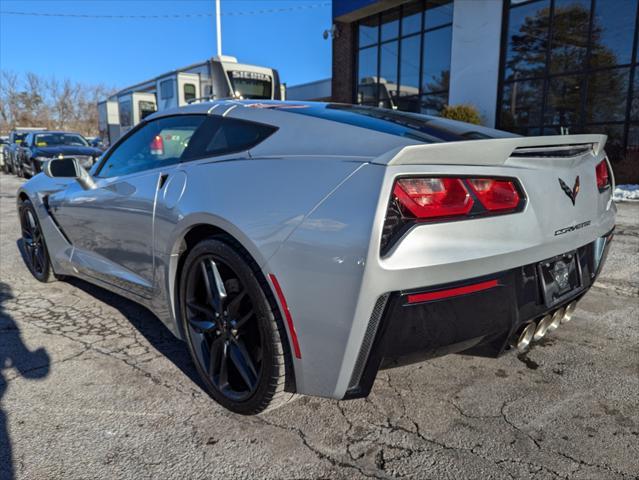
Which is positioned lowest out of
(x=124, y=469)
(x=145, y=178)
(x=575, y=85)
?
(x=124, y=469)

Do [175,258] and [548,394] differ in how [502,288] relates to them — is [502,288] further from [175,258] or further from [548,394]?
[175,258]

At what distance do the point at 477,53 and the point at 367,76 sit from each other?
16.1 ft

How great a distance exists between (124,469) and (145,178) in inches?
60.3

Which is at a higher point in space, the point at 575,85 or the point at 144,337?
the point at 575,85

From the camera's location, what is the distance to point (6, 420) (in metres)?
2.13

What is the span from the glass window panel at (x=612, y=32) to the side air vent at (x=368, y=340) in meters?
11.9

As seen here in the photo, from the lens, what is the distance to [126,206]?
9.14ft

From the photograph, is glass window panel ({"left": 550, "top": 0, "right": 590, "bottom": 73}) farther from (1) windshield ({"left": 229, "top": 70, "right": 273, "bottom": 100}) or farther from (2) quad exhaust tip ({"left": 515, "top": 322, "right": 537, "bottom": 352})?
(2) quad exhaust tip ({"left": 515, "top": 322, "right": 537, "bottom": 352})

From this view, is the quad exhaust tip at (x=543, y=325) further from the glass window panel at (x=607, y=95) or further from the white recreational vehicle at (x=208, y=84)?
the white recreational vehicle at (x=208, y=84)

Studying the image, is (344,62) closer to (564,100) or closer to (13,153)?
(564,100)

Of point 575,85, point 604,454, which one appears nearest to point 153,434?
point 604,454

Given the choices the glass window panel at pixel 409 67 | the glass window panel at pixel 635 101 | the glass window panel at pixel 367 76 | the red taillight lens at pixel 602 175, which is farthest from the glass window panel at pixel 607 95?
the red taillight lens at pixel 602 175

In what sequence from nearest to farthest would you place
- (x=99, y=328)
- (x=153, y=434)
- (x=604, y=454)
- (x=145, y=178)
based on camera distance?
1. (x=604, y=454)
2. (x=153, y=434)
3. (x=145, y=178)
4. (x=99, y=328)

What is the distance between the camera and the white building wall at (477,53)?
1275 cm
